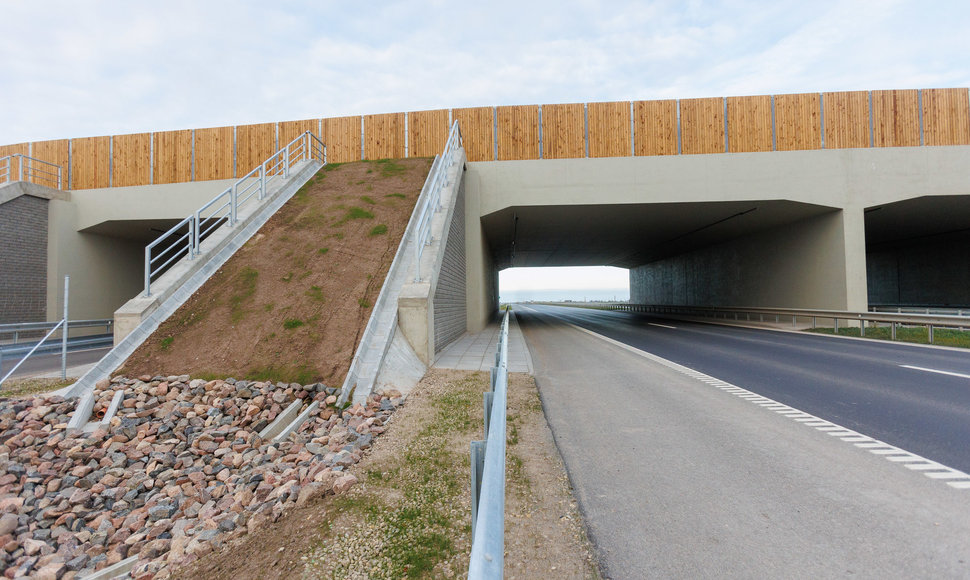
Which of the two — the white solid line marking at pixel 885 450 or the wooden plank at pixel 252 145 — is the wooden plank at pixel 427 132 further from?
the white solid line marking at pixel 885 450

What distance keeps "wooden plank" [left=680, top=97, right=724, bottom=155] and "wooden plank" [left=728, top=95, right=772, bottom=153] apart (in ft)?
1.65

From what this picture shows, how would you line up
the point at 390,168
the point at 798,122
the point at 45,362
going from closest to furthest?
the point at 45,362
the point at 390,168
the point at 798,122

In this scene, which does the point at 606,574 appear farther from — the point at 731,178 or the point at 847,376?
the point at 731,178

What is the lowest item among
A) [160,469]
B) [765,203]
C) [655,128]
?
[160,469]

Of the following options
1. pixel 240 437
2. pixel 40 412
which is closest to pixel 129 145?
pixel 40 412

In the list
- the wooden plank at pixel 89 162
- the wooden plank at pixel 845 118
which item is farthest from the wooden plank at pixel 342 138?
the wooden plank at pixel 845 118

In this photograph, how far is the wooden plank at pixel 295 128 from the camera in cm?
1991

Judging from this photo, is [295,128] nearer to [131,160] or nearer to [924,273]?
[131,160]

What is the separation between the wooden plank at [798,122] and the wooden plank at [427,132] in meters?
14.8

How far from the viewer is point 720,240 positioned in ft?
82.0

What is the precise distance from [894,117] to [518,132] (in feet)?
52.5

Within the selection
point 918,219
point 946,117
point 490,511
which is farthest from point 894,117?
point 490,511

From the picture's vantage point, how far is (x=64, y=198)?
17.5 meters

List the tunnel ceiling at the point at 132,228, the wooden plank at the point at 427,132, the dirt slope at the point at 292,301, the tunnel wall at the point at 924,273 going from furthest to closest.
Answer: the tunnel wall at the point at 924,273
the wooden plank at the point at 427,132
the tunnel ceiling at the point at 132,228
the dirt slope at the point at 292,301
